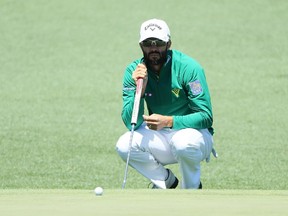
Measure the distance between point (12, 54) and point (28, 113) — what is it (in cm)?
457

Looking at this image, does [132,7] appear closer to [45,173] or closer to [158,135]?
[45,173]

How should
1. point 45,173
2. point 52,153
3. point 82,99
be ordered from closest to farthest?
point 45,173
point 52,153
point 82,99

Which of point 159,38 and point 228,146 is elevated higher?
point 159,38

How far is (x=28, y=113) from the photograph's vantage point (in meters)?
13.2

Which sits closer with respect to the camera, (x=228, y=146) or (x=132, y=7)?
(x=228, y=146)

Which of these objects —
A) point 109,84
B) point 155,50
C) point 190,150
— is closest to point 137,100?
point 155,50

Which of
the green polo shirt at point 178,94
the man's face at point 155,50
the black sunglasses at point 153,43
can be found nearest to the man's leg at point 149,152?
the green polo shirt at point 178,94

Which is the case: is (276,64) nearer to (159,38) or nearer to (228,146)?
(228,146)

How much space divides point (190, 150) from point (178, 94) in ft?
1.48

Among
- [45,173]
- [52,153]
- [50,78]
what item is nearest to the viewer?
[45,173]
